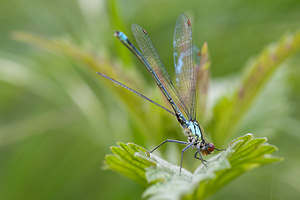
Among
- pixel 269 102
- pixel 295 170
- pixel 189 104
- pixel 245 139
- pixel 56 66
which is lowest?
pixel 295 170

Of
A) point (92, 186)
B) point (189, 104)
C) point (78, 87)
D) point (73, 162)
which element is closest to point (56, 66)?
point (78, 87)

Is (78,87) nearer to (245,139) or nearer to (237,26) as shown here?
(237,26)

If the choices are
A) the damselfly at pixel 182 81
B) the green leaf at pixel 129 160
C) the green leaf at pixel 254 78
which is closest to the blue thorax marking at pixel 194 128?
the damselfly at pixel 182 81

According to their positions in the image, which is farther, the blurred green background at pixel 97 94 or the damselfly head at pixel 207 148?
the blurred green background at pixel 97 94

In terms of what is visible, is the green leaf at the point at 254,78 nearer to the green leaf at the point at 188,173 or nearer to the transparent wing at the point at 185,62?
the transparent wing at the point at 185,62

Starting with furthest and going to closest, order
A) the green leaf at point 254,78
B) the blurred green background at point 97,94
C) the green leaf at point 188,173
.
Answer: the blurred green background at point 97,94
the green leaf at point 254,78
the green leaf at point 188,173

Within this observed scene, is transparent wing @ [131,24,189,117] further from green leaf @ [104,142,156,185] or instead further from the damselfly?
green leaf @ [104,142,156,185]

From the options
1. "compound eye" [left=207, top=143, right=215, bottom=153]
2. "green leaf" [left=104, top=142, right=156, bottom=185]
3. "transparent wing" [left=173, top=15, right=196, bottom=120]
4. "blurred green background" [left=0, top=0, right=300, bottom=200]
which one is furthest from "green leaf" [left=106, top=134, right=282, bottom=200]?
"blurred green background" [left=0, top=0, right=300, bottom=200]
